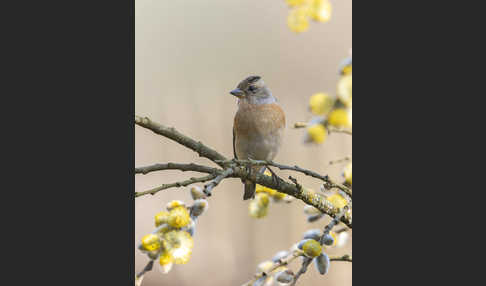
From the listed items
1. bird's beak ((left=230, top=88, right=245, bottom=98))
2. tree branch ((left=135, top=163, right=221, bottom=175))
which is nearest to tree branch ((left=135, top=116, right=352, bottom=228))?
tree branch ((left=135, top=163, right=221, bottom=175))

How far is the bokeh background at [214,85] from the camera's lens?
1719 mm

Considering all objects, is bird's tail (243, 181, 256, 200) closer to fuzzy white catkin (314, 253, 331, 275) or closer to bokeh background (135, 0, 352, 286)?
bokeh background (135, 0, 352, 286)

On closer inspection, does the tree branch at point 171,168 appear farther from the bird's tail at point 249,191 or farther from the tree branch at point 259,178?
the bird's tail at point 249,191

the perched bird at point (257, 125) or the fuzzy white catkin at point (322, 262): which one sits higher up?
the perched bird at point (257, 125)

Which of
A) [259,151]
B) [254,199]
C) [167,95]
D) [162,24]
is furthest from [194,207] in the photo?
[259,151]

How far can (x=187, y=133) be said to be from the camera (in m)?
1.82

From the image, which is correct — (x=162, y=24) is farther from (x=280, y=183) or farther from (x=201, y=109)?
(x=280, y=183)

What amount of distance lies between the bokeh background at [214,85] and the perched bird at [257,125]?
246 millimetres

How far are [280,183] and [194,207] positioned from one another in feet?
1.95

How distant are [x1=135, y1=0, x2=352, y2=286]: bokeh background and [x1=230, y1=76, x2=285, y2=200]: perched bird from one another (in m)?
0.25

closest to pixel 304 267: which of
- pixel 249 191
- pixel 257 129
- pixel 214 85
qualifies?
pixel 249 191

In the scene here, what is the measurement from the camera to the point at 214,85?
187cm

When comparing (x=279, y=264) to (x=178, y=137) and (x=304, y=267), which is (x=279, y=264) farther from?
(x=178, y=137)

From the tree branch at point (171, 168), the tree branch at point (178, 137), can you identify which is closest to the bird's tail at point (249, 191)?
the tree branch at point (178, 137)
